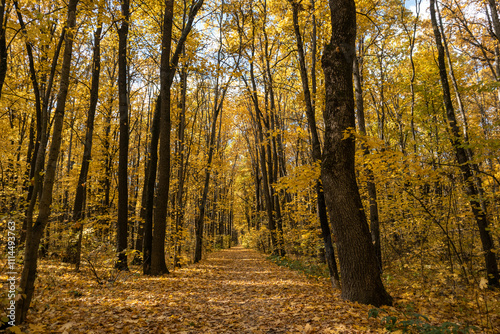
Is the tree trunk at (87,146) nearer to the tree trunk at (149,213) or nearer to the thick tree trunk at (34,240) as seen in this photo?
the tree trunk at (149,213)

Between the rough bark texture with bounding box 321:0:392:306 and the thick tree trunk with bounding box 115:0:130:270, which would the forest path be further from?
the thick tree trunk with bounding box 115:0:130:270

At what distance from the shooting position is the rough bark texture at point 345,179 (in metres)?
4.56

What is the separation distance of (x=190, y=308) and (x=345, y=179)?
3718mm

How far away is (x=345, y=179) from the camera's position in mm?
4816

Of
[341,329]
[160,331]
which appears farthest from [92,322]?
[341,329]

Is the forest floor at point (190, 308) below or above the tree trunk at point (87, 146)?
below

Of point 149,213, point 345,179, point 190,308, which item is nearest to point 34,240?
point 190,308

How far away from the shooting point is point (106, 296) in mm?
5449

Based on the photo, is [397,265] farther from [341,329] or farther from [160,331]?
[160,331]

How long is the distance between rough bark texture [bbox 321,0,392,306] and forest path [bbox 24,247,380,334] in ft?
1.53

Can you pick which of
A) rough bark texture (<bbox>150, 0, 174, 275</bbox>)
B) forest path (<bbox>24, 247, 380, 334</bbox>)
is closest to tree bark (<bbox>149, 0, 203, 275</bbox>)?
rough bark texture (<bbox>150, 0, 174, 275</bbox>)

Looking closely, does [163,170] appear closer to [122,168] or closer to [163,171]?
[163,171]

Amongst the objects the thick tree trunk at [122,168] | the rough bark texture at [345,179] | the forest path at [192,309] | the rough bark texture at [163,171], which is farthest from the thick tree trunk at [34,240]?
the thick tree trunk at [122,168]

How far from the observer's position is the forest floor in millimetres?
3688
